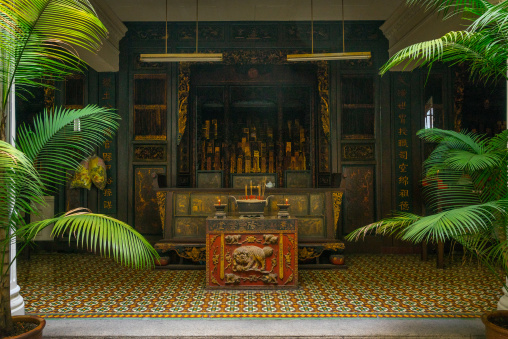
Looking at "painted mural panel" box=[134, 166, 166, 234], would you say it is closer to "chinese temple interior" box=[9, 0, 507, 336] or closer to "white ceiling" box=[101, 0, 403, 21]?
"chinese temple interior" box=[9, 0, 507, 336]

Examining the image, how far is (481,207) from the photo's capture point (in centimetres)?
235

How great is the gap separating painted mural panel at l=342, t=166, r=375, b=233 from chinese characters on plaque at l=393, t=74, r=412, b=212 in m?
0.42

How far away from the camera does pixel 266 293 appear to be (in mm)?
4176

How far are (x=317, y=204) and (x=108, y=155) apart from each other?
3530 mm

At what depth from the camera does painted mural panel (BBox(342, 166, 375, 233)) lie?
659 centimetres

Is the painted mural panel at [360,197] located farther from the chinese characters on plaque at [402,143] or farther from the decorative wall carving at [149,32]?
the decorative wall carving at [149,32]

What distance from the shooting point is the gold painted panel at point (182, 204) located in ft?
18.1

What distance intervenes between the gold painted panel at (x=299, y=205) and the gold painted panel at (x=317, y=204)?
0.22ft

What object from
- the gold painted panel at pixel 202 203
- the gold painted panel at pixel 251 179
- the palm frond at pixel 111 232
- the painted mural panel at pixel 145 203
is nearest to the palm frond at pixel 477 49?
the palm frond at pixel 111 232

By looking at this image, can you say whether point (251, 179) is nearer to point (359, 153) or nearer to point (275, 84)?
point (275, 84)

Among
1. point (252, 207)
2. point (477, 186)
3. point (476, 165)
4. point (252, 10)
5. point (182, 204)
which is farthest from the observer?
point (252, 10)

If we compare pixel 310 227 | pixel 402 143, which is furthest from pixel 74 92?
pixel 402 143

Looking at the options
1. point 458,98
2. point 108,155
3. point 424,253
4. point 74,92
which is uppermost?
point 74,92

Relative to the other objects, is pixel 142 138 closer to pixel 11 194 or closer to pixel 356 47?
pixel 356 47
